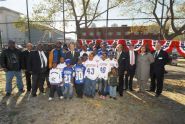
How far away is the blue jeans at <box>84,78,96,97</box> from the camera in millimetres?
8362

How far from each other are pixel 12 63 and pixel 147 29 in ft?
60.4

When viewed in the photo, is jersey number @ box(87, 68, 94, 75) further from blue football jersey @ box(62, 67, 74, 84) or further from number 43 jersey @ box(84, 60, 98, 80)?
blue football jersey @ box(62, 67, 74, 84)

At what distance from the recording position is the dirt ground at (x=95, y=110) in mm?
6579

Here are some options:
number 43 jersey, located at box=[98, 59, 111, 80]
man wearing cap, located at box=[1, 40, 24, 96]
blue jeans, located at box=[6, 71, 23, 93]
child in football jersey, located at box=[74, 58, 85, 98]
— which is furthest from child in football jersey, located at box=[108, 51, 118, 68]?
blue jeans, located at box=[6, 71, 23, 93]

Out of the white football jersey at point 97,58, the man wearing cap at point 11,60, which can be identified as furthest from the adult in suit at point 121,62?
the man wearing cap at point 11,60

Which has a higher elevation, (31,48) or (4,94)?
(31,48)

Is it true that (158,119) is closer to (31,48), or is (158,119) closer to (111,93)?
(111,93)

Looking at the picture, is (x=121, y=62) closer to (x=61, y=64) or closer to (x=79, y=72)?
(x=79, y=72)

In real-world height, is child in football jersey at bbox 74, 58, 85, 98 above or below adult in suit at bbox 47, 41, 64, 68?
below

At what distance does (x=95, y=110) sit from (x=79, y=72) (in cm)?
158

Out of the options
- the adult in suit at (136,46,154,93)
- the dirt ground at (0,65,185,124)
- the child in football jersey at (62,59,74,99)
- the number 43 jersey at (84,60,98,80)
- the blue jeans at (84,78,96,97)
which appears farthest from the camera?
the adult in suit at (136,46,154,93)

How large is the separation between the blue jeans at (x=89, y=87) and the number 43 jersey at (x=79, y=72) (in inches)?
10.2

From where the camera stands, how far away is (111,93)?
27.7ft

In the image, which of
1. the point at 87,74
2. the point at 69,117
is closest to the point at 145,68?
the point at 87,74
